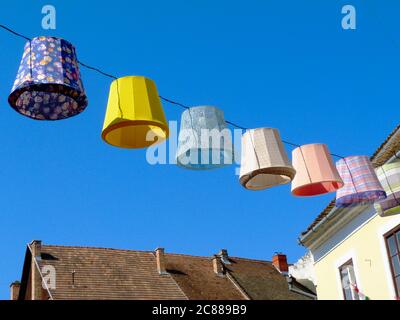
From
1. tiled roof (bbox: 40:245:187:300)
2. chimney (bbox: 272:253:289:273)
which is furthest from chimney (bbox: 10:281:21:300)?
chimney (bbox: 272:253:289:273)

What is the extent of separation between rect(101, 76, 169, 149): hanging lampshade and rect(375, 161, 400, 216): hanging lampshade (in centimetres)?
380

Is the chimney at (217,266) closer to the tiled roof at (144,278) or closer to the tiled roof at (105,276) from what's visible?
the tiled roof at (144,278)

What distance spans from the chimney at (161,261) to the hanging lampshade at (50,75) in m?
21.6

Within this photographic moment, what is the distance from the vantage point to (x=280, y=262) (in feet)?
107

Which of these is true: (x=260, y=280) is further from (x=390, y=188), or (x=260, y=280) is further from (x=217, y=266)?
(x=390, y=188)

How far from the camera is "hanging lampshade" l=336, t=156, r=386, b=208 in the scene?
26.3 feet

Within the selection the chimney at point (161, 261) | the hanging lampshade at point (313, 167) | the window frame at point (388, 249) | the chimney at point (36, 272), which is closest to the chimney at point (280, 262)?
the chimney at point (161, 261)

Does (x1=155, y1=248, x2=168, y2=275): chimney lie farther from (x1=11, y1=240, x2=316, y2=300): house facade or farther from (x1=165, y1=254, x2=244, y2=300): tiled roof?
(x1=165, y1=254, x2=244, y2=300): tiled roof

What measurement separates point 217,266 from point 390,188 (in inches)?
861

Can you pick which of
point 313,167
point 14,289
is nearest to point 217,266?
point 14,289

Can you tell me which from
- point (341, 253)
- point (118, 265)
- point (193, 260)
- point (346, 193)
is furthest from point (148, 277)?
point (346, 193)

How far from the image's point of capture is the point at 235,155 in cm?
691
